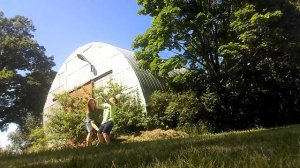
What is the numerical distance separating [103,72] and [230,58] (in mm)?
11749

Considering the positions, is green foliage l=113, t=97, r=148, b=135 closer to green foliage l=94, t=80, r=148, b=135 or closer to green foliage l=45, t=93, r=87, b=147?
green foliage l=94, t=80, r=148, b=135

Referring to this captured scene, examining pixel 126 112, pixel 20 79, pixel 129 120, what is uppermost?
pixel 20 79

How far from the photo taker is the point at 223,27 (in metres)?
22.6

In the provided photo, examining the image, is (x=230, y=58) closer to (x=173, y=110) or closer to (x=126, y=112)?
(x=173, y=110)

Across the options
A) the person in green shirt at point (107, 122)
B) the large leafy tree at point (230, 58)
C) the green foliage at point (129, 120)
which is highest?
the large leafy tree at point (230, 58)

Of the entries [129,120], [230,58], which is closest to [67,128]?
[129,120]

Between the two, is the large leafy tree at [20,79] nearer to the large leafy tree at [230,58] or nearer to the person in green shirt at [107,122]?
the large leafy tree at [230,58]

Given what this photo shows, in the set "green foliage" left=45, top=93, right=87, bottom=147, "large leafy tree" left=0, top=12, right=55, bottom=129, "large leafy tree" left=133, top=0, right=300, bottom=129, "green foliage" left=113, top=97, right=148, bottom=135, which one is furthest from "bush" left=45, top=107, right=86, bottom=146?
"large leafy tree" left=0, top=12, right=55, bottom=129

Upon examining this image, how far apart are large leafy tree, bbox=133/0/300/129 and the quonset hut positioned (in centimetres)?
343

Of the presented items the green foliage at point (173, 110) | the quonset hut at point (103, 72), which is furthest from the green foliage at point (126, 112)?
the quonset hut at point (103, 72)

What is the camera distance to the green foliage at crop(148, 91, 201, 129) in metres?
21.5

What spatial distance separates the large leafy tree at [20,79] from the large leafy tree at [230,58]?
3263 cm

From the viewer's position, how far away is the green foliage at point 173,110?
70.6 ft

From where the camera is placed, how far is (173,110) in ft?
72.5
